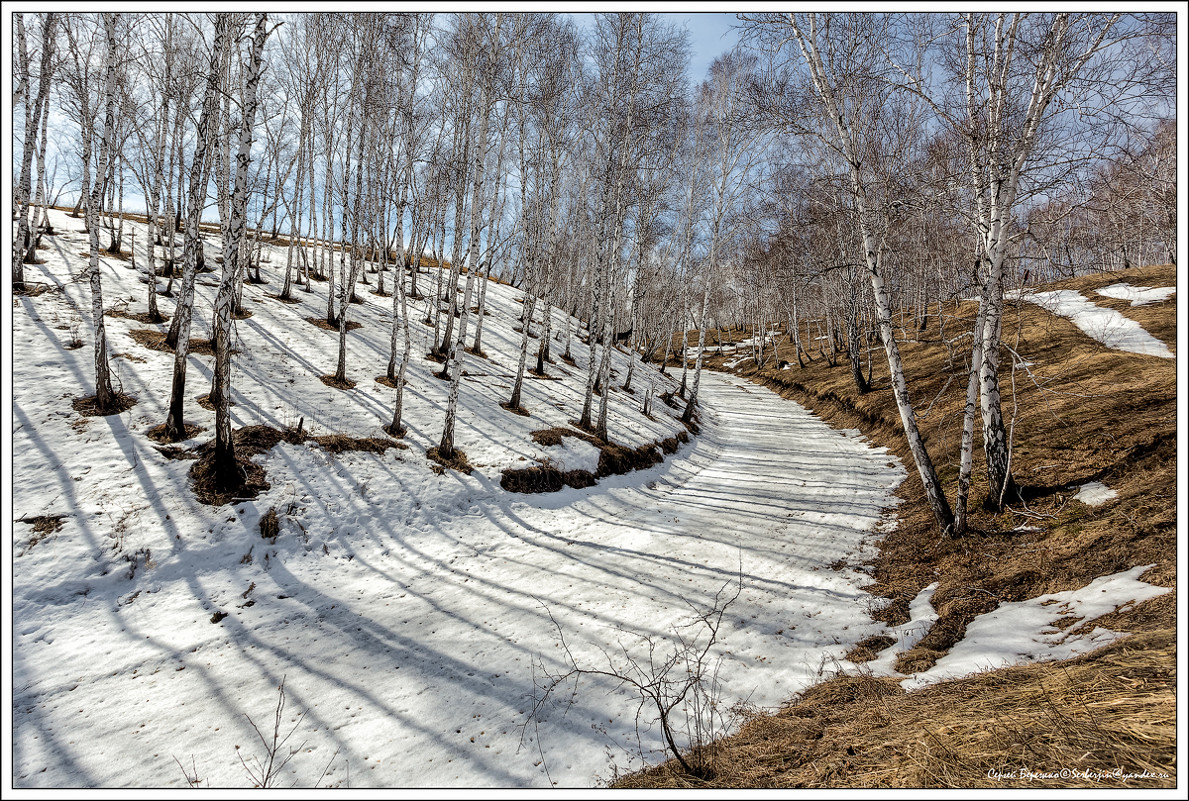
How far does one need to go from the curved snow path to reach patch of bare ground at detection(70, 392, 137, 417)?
11.0 ft

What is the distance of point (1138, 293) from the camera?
18672 millimetres

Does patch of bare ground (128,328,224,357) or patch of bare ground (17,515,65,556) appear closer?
patch of bare ground (17,515,65,556)

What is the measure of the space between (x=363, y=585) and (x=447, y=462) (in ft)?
13.0

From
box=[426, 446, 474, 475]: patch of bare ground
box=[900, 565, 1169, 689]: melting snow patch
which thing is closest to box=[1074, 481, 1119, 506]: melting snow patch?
box=[900, 565, 1169, 689]: melting snow patch

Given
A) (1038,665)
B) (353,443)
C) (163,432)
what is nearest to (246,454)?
(163,432)

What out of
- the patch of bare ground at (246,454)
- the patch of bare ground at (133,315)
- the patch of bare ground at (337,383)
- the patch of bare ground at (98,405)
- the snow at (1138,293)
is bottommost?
the patch of bare ground at (246,454)

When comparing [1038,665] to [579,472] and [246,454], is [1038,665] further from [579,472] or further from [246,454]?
[246,454]

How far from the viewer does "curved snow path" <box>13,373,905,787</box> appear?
13.1 ft

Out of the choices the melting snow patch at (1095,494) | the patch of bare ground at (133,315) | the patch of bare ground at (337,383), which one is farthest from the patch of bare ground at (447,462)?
the melting snow patch at (1095,494)

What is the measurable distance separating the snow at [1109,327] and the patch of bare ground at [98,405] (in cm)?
1887

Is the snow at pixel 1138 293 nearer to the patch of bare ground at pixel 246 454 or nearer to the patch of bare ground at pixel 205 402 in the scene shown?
the patch of bare ground at pixel 246 454

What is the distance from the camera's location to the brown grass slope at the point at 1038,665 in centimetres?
275

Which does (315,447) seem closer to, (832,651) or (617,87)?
(832,651)

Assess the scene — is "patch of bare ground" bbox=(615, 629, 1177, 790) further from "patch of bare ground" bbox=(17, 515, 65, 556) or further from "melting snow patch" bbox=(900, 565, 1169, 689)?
"patch of bare ground" bbox=(17, 515, 65, 556)
